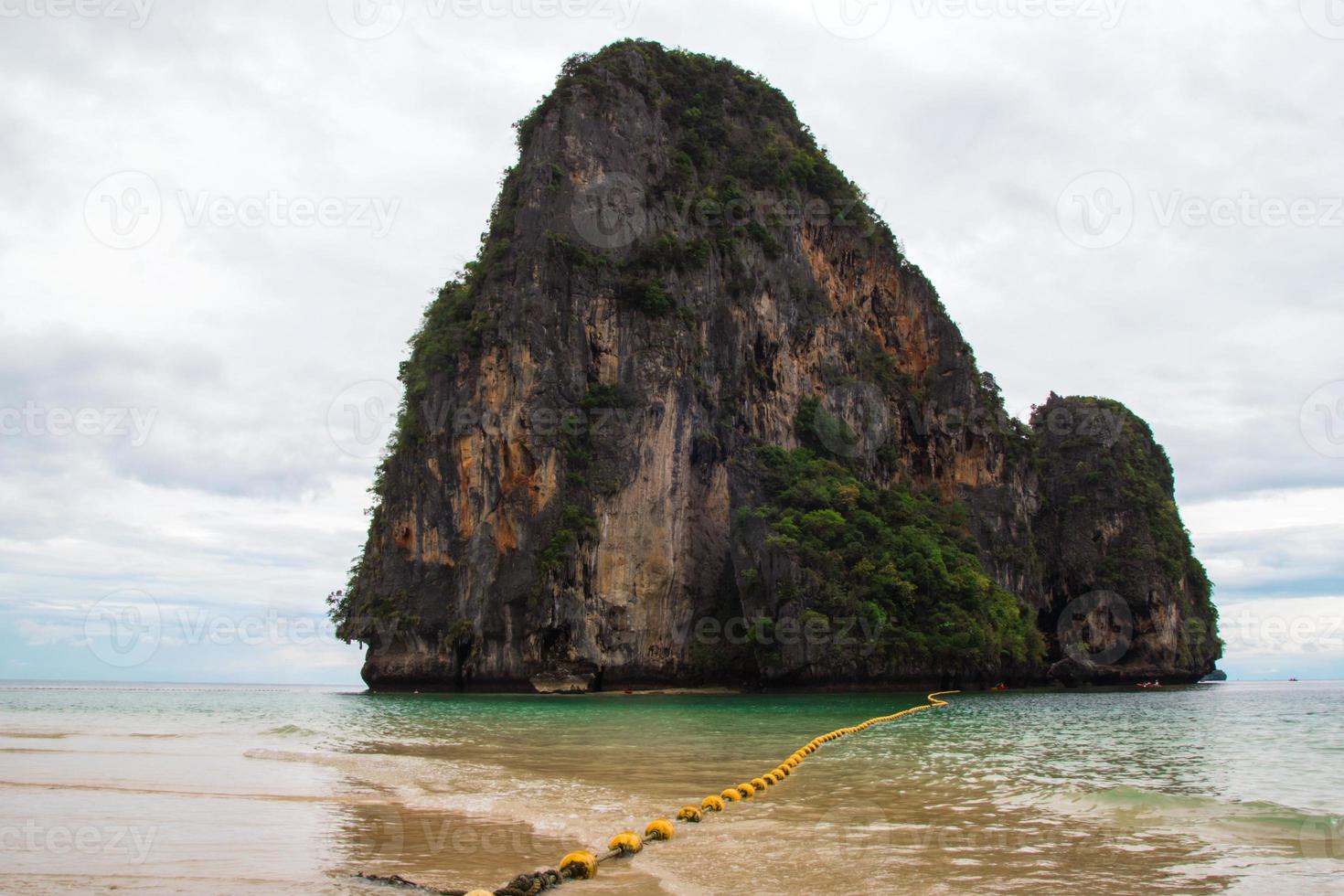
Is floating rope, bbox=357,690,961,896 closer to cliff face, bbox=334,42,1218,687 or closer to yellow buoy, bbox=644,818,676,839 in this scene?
yellow buoy, bbox=644,818,676,839

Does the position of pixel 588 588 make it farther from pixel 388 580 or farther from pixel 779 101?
pixel 779 101

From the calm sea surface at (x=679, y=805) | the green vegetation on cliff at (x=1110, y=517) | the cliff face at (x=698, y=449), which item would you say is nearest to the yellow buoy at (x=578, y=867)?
the calm sea surface at (x=679, y=805)

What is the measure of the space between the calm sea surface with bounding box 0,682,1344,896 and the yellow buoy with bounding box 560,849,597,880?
4.2 inches

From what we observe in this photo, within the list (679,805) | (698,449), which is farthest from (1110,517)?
(679,805)

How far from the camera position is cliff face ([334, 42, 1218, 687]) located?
43781 millimetres

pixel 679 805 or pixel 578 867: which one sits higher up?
pixel 578 867

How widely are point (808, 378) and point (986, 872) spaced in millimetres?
50415

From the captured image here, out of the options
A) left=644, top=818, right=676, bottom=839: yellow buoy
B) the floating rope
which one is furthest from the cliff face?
left=644, top=818, right=676, bottom=839: yellow buoy

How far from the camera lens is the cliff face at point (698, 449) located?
43781 millimetres

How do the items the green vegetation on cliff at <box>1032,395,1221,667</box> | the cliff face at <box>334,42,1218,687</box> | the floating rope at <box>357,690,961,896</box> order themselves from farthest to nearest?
the green vegetation on cliff at <box>1032,395,1221,667</box> → the cliff face at <box>334,42,1218,687</box> → the floating rope at <box>357,690,961,896</box>

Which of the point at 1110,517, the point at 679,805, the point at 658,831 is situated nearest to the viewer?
the point at 658,831

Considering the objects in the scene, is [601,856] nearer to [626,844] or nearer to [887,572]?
[626,844]

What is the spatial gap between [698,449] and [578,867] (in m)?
41.5

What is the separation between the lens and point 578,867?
259 inches
